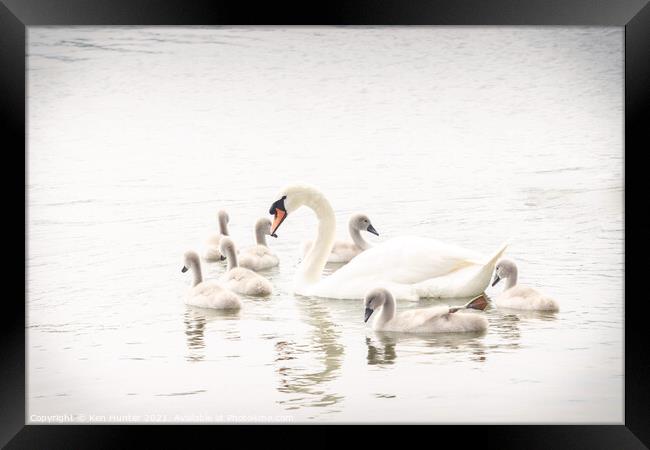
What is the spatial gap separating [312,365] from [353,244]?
2.73 meters

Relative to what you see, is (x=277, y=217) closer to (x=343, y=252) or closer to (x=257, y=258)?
(x=257, y=258)

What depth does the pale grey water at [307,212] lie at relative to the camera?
678 centimetres

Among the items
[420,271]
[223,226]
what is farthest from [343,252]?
[420,271]

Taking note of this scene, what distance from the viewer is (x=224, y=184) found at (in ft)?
33.5

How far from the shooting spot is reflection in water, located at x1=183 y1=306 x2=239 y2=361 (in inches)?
287

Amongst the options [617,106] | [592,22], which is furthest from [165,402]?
[617,106]

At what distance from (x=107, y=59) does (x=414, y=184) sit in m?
2.48

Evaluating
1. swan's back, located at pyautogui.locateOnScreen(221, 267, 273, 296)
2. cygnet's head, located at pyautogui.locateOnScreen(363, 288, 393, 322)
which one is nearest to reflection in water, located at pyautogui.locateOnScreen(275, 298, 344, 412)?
cygnet's head, located at pyautogui.locateOnScreen(363, 288, 393, 322)

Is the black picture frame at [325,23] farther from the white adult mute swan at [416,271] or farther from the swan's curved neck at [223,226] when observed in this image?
the swan's curved neck at [223,226]

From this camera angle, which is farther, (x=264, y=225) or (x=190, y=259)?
(x=264, y=225)

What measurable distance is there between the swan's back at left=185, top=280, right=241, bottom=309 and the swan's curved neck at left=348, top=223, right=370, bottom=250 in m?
1.51

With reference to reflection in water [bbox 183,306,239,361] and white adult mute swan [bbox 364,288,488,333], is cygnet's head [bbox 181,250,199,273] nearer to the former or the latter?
reflection in water [bbox 183,306,239,361]

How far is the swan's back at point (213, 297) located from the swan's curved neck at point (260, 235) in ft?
4.63

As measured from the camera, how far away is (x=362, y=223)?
9547 mm
